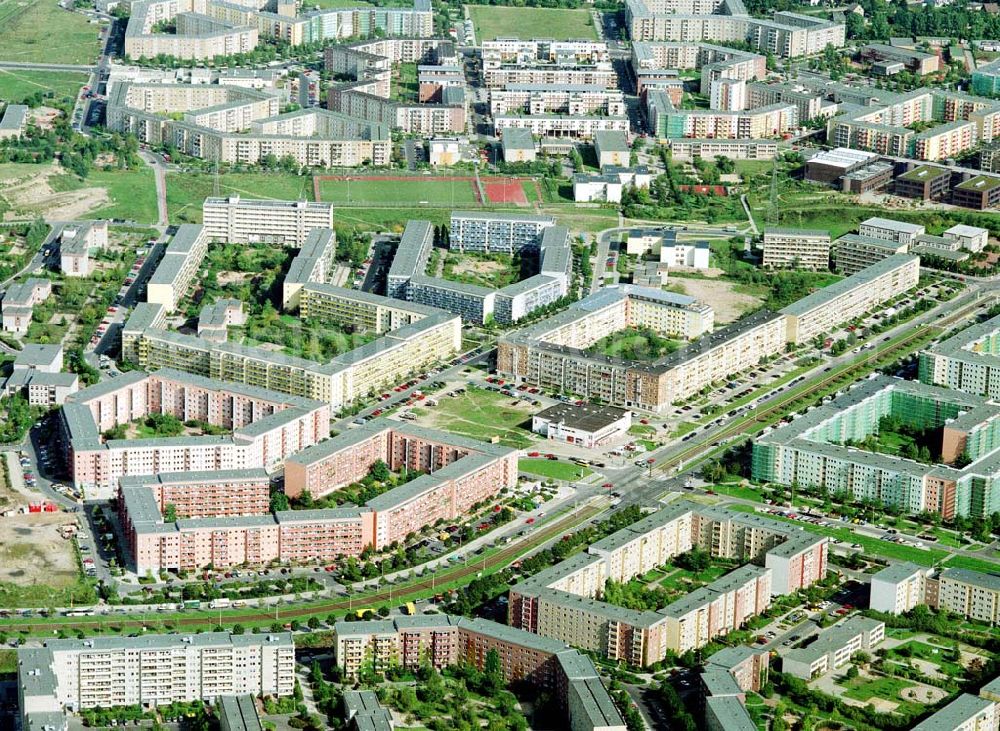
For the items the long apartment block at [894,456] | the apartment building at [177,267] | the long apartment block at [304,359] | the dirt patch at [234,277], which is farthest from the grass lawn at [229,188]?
the long apartment block at [894,456]

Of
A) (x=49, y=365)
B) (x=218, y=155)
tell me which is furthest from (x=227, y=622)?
(x=218, y=155)

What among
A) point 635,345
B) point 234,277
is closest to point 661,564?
point 635,345

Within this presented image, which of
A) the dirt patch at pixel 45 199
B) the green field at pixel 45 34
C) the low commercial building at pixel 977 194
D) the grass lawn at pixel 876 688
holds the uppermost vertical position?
the green field at pixel 45 34

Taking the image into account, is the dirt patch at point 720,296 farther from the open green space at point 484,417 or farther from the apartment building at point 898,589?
the apartment building at point 898,589

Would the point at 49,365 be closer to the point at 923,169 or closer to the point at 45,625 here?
the point at 45,625

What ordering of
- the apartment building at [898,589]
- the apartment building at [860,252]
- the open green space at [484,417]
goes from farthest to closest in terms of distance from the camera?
the apartment building at [860,252]
the open green space at [484,417]
the apartment building at [898,589]

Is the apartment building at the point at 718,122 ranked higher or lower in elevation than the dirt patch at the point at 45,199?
higher
